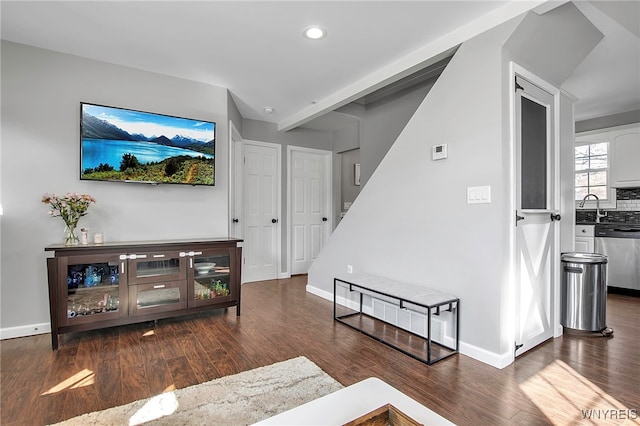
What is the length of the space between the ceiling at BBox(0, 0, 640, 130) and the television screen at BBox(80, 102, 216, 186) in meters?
0.54

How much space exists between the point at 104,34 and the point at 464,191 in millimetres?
3214

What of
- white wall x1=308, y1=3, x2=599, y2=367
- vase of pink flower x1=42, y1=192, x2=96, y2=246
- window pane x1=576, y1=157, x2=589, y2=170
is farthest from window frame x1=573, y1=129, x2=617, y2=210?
vase of pink flower x1=42, y1=192, x2=96, y2=246

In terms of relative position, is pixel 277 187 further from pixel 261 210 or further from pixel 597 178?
pixel 597 178

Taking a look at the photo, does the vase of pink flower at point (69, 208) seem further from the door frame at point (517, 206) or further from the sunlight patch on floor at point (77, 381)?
the door frame at point (517, 206)

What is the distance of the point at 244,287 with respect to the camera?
470 cm

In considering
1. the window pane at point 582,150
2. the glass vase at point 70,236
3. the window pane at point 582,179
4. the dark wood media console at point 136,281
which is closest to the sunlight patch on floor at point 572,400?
the dark wood media console at point 136,281

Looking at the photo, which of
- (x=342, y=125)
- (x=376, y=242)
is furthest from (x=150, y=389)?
(x=342, y=125)

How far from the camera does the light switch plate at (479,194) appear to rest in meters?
2.32

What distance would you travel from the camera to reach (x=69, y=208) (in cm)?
286

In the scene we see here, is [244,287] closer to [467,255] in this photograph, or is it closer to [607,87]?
[467,255]

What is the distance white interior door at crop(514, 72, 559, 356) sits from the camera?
7.90ft

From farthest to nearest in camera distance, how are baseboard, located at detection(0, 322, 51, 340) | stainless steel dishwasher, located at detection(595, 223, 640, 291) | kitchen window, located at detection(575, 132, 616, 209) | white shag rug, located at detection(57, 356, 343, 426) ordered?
1. kitchen window, located at detection(575, 132, 616, 209)
2. stainless steel dishwasher, located at detection(595, 223, 640, 291)
3. baseboard, located at detection(0, 322, 51, 340)
4. white shag rug, located at detection(57, 356, 343, 426)

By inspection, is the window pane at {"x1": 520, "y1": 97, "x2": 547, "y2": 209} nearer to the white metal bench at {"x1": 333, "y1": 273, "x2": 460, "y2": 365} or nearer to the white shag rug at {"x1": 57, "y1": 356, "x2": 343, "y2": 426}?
the white metal bench at {"x1": 333, "y1": 273, "x2": 460, "y2": 365}

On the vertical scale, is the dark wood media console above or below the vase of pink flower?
below
